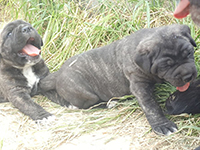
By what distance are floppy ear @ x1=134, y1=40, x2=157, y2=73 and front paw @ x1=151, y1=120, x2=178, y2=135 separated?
62cm

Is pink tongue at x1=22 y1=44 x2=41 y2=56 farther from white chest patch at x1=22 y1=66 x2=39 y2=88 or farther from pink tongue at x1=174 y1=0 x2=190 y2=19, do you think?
pink tongue at x1=174 y1=0 x2=190 y2=19

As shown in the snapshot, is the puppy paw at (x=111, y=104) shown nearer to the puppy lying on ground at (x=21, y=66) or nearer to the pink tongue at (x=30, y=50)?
the puppy lying on ground at (x=21, y=66)

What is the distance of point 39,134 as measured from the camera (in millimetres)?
4059

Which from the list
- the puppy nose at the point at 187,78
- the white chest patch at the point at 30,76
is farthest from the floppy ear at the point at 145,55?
the white chest patch at the point at 30,76

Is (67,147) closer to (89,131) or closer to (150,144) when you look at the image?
(89,131)

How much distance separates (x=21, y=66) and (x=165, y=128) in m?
2.46

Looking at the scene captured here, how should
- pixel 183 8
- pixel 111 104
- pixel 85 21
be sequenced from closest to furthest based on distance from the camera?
pixel 183 8, pixel 111 104, pixel 85 21

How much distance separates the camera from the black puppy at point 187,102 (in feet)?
12.6

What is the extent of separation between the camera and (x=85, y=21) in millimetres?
6398

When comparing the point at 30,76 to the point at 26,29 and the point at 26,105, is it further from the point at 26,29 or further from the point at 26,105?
the point at 26,29

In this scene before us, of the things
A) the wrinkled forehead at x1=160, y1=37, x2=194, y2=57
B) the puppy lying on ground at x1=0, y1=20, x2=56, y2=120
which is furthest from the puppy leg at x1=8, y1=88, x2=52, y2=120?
the wrinkled forehead at x1=160, y1=37, x2=194, y2=57

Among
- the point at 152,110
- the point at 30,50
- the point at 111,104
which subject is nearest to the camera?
the point at 152,110

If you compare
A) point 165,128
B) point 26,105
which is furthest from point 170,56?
point 26,105

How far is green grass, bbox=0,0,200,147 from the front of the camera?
5.69m
